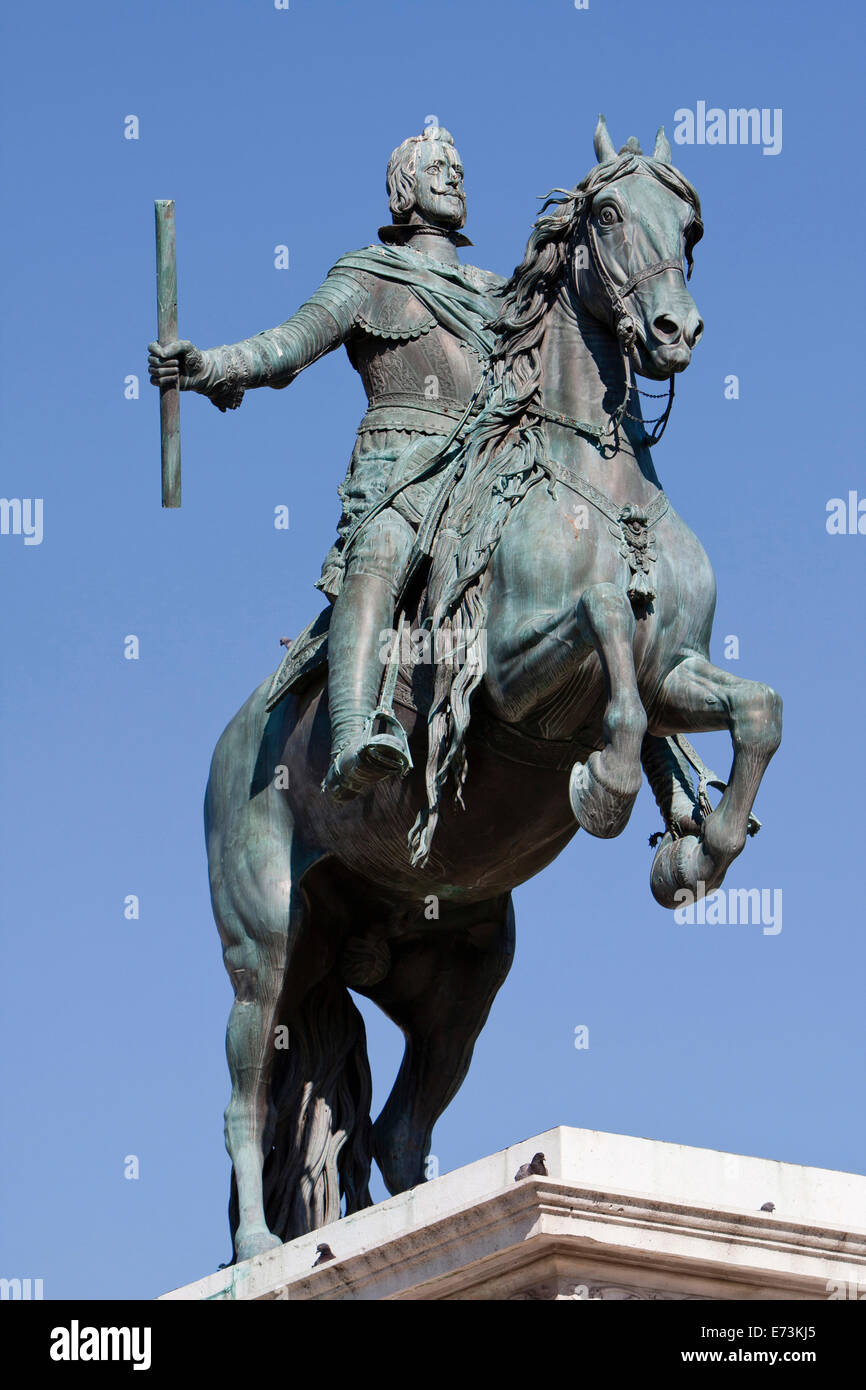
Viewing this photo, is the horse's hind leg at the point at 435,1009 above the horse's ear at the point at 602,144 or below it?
below

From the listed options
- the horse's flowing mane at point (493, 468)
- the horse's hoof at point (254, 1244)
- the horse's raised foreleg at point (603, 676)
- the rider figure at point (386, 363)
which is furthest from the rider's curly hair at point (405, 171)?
the horse's hoof at point (254, 1244)

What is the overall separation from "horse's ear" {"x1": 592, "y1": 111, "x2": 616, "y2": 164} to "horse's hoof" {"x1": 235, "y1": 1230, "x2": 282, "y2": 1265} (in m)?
5.22

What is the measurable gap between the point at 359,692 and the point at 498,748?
698mm

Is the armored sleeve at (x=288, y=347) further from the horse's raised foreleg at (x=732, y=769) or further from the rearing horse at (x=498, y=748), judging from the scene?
the horse's raised foreleg at (x=732, y=769)

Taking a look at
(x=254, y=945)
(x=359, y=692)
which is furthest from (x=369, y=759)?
(x=254, y=945)

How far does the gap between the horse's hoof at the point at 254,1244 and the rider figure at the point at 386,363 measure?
88.2 inches

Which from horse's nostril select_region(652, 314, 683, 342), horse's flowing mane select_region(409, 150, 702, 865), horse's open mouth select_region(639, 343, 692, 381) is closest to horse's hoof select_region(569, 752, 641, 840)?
horse's flowing mane select_region(409, 150, 702, 865)

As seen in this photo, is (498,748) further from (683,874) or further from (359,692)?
(683,874)

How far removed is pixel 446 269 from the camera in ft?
53.8

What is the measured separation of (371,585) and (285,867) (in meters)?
1.65

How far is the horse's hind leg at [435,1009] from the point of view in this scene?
16.4 metres
